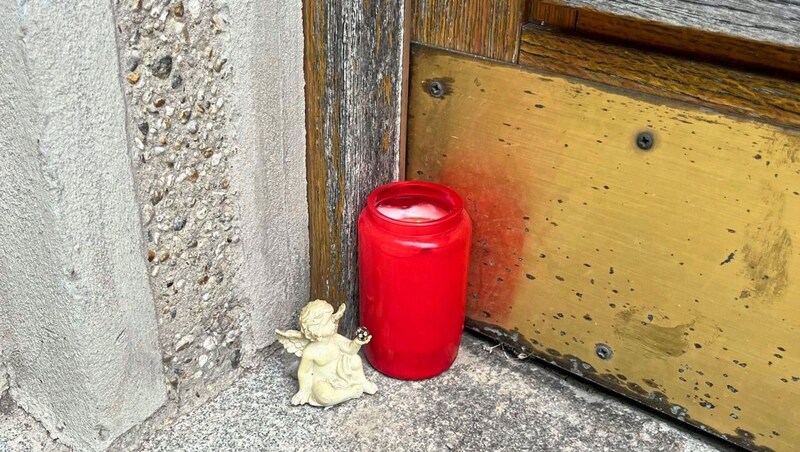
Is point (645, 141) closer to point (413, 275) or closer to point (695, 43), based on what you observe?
point (695, 43)

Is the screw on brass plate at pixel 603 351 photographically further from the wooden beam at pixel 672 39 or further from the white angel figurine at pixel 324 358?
the wooden beam at pixel 672 39

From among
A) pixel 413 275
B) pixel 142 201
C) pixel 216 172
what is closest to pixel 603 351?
pixel 413 275

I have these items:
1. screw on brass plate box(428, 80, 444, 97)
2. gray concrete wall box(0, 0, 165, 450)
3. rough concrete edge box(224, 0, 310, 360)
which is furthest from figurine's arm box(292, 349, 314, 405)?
screw on brass plate box(428, 80, 444, 97)

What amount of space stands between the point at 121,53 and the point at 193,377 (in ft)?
2.44

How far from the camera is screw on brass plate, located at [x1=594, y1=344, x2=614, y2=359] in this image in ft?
6.06

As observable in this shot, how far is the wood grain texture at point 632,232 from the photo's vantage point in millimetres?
1543

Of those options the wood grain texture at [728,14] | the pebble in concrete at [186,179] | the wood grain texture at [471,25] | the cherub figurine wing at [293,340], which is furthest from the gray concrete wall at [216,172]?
the wood grain texture at [728,14]

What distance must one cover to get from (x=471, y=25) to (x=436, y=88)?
0.17 meters

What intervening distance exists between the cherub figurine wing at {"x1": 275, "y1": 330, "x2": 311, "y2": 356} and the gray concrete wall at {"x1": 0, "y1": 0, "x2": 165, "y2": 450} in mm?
265

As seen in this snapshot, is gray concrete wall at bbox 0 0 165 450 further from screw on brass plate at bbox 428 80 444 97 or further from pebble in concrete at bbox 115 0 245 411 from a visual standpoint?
screw on brass plate at bbox 428 80 444 97

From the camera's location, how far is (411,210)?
6.06 ft

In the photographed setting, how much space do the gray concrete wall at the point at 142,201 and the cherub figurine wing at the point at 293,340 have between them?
0.12 meters

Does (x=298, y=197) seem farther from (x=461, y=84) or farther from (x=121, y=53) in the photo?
(x=121, y=53)

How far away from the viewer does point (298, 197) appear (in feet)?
6.09
